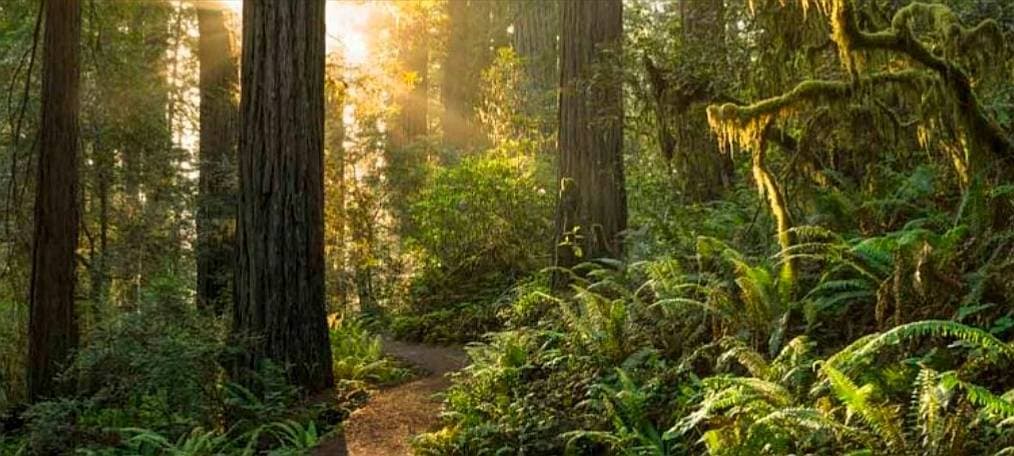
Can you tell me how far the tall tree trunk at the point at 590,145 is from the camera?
9.91m

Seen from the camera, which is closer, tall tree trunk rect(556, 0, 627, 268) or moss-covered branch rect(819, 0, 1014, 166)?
moss-covered branch rect(819, 0, 1014, 166)

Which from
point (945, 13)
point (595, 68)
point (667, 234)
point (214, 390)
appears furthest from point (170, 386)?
point (945, 13)

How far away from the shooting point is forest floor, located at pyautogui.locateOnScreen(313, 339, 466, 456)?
6.57 m

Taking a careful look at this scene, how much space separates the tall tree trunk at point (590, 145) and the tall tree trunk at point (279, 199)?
319 cm

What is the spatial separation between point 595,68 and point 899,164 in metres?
3.62

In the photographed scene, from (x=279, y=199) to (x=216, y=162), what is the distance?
617 centimetres

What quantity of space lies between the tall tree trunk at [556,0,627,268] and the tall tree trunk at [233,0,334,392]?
10.5 feet

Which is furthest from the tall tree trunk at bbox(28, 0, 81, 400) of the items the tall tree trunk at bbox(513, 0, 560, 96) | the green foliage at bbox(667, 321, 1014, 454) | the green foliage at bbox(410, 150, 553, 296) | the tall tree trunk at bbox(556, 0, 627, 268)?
the tall tree trunk at bbox(513, 0, 560, 96)

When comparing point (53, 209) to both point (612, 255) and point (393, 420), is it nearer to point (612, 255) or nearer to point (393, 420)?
point (393, 420)

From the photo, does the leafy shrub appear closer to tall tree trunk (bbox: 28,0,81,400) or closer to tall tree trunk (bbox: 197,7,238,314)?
tall tree trunk (bbox: 197,7,238,314)

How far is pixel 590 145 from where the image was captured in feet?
32.9

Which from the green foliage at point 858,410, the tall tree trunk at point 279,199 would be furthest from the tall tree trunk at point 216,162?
the green foliage at point 858,410

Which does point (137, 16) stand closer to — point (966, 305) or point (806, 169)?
point (806, 169)

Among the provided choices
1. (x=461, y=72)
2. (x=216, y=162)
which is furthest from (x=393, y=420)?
(x=461, y=72)
